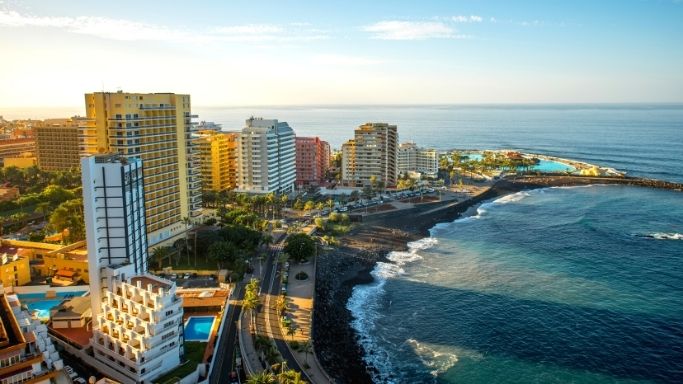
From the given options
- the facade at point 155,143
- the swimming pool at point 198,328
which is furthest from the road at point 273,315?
the facade at point 155,143

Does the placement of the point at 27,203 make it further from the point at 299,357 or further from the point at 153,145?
the point at 299,357

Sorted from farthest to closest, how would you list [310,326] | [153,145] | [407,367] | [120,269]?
1. [153,145]
2. [310,326]
3. [407,367]
4. [120,269]

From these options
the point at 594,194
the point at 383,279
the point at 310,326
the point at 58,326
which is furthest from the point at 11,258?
the point at 594,194

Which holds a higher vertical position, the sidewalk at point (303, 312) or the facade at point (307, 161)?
the facade at point (307, 161)

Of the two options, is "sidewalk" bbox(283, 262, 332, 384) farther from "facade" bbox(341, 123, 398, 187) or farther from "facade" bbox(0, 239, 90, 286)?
"facade" bbox(341, 123, 398, 187)

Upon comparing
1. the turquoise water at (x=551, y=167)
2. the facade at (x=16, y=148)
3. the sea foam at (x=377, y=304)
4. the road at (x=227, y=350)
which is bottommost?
the sea foam at (x=377, y=304)

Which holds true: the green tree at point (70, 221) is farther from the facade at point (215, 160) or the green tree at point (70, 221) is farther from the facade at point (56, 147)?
the facade at point (56, 147)
